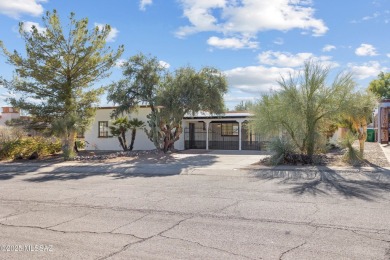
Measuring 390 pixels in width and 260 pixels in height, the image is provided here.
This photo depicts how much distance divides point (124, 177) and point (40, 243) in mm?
8444

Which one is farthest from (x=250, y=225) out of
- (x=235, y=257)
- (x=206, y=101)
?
(x=206, y=101)

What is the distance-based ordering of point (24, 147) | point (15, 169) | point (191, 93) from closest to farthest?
point (15, 169) < point (191, 93) < point (24, 147)

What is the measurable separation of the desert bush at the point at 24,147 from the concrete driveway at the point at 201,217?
32.1 feet

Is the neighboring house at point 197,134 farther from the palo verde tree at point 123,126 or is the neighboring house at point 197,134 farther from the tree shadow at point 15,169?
the tree shadow at point 15,169

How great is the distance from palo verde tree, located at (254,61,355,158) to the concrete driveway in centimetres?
322

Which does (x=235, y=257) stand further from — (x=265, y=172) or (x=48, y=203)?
(x=265, y=172)

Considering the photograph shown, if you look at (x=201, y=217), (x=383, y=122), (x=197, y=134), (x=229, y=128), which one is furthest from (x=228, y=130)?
(x=201, y=217)

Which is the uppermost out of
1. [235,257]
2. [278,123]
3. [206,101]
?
[206,101]

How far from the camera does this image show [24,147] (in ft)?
75.4

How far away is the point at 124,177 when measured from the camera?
1410cm

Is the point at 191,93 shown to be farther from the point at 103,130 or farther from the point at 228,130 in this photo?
the point at 103,130

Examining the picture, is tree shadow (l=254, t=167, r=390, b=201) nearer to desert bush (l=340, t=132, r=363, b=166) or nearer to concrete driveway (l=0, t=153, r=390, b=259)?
concrete driveway (l=0, t=153, r=390, b=259)

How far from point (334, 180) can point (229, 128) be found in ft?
62.0

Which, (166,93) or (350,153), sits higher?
(166,93)
